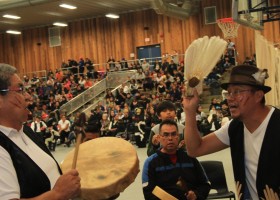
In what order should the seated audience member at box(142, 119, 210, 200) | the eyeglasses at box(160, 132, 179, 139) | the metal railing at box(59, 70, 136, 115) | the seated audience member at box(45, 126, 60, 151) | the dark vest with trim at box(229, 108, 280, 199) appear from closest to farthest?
the dark vest with trim at box(229, 108, 280, 199)
the seated audience member at box(142, 119, 210, 200)
the eyeglasses at box(160, 132, 179, 139)
the seated audience member at box(45, 126, 60, 151)
the metal railing at box(59, 70, 136, 115)

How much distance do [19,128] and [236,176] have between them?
1.21m

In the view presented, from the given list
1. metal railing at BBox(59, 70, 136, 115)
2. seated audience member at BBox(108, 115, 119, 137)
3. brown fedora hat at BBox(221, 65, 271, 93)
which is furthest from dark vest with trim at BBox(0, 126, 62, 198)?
metal railing at BBox(59, 70, 136, 115)

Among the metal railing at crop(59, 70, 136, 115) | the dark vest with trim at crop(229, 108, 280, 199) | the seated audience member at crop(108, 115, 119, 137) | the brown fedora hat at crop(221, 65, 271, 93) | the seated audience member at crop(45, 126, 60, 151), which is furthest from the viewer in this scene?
the metal railing at crop(59, 70, 136, 115)

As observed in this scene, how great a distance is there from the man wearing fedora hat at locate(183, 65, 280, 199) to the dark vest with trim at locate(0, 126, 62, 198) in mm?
973

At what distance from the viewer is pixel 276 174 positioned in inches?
86.4

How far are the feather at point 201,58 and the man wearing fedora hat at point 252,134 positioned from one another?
0.12 meters

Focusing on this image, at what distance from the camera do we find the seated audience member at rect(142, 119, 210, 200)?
3605 millimetres

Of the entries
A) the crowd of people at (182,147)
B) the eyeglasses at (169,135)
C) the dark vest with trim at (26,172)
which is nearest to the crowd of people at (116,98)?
the eyeglasses at (169,135)

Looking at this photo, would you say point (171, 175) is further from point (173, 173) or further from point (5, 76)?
point (5, 76)

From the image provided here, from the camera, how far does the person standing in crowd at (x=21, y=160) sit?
1755 mm

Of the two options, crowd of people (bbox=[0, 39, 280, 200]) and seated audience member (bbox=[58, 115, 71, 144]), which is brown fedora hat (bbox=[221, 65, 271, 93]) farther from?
seated audience member (bbox=[58, 115, 71, 144])

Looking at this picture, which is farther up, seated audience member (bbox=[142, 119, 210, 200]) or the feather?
the feather

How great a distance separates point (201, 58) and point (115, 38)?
23285 mm

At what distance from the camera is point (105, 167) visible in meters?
2.56
